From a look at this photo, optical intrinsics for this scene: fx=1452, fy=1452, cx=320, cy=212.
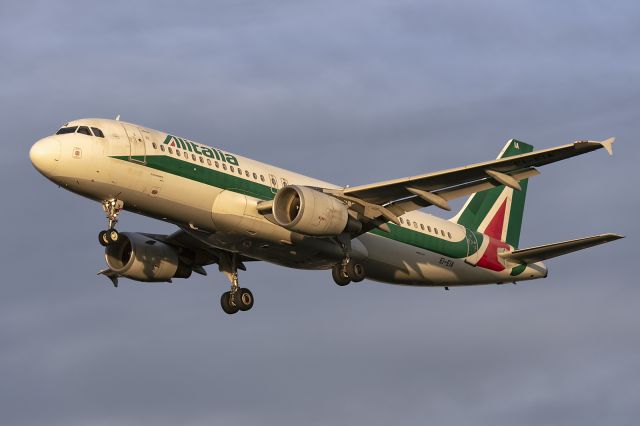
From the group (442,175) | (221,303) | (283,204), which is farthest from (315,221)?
(221,303)

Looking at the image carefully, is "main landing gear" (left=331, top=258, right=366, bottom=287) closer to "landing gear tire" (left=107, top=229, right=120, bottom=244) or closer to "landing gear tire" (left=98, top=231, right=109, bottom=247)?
"landing gear tire" (left=107, top=229, right=120, bottom=244)

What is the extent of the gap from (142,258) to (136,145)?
8.71 meters

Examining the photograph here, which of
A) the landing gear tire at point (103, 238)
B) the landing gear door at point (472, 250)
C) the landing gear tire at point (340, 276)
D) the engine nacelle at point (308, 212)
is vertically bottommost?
the landing gear tire at point (340, 276)

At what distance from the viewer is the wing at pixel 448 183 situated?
171 feet

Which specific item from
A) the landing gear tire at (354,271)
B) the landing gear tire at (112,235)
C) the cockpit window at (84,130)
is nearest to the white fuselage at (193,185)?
the cockpit window at (84,130)

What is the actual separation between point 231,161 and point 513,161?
1074cm

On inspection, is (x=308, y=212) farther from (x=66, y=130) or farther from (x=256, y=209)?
(x=66, y=130)

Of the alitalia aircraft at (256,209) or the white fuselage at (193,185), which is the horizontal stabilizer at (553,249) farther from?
the white fuselage at (193,185)

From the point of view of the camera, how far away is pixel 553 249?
60938mm

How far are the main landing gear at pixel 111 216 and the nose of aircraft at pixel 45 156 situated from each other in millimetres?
2432

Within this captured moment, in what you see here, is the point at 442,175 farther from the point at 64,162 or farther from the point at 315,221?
the point at 64,162

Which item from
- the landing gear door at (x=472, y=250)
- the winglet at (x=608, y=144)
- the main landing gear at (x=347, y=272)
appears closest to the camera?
the winglet at (x=608, y=144)

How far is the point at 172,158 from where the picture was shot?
53.6m

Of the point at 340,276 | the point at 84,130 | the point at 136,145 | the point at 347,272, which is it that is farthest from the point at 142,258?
the point at 347,272
